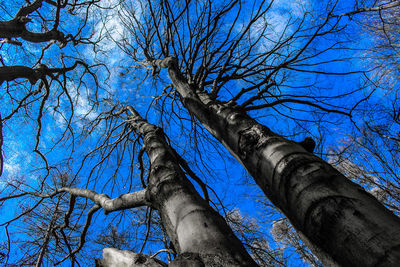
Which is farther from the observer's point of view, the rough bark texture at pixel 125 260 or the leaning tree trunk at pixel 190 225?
the rough bark texture at pixel 125 260

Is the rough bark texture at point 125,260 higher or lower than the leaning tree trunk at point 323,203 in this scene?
higher

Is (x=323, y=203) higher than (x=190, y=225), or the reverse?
(x=190, y=225)

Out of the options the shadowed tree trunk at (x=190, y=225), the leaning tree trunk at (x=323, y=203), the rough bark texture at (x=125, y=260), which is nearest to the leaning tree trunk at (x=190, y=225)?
the shadowed tree trunk at (x=190, y=225)

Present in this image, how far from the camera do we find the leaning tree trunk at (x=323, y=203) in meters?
0.71

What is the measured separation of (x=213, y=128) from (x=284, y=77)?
6.58 feet

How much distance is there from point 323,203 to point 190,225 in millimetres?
603

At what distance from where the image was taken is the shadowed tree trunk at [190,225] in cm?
79

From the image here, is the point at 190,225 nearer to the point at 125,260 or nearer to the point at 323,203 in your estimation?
the point at 125,260

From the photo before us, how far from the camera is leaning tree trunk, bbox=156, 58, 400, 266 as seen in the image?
0.71 m

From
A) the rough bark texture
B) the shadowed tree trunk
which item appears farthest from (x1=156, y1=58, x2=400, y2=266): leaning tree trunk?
the rough bark texture

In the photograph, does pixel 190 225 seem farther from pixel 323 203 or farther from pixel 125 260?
pixel 323 203

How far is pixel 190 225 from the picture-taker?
38.7 inches

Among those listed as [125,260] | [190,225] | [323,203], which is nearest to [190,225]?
[190,225]

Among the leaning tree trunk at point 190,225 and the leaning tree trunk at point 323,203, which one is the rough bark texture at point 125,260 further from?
the leaning tree trunk at point 323,203
